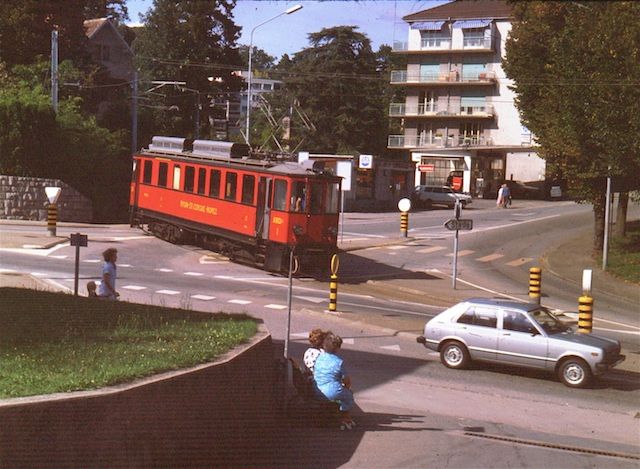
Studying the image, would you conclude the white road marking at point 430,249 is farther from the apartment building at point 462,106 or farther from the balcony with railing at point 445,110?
the balcony with railing at point 445,110

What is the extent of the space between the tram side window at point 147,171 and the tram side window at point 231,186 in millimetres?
6050

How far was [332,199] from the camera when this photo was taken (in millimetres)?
27938

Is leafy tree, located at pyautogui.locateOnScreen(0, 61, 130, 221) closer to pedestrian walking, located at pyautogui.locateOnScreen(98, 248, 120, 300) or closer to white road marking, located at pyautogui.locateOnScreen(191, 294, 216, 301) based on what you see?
white road marking, located at pyautogui.locateOnScreen(191, 294, 216, 301)

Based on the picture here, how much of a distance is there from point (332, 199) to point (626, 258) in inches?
509

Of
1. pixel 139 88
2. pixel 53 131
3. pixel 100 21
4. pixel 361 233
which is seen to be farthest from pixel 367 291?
pixel 100 21

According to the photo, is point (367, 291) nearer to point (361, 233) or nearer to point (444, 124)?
point (361, 233)

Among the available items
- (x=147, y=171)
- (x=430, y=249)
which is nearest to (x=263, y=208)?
(x=147, y=171)

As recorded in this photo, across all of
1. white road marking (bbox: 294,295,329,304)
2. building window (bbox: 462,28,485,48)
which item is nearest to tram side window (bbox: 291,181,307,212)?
white road marking (bbox: 294,295,329,304)

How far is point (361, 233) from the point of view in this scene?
141 feet

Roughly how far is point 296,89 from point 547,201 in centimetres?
3766

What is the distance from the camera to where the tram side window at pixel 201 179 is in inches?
1202

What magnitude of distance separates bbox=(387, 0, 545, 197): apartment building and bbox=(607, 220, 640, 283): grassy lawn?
20457 mm

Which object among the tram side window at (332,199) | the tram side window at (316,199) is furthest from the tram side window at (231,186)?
the tram side window at (332,199)

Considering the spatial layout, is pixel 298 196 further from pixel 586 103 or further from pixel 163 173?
pixel 586 103
